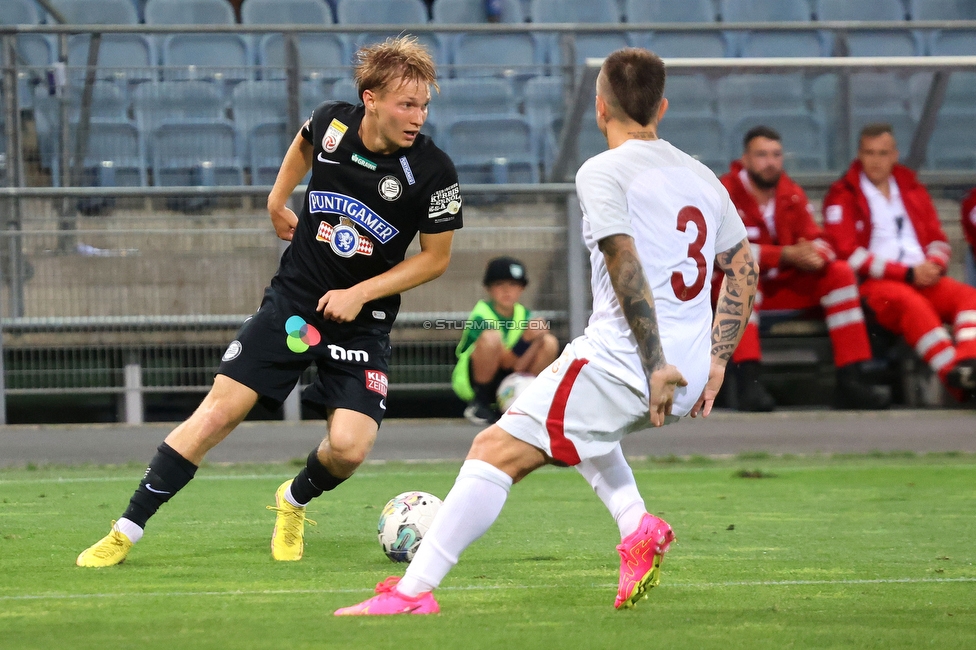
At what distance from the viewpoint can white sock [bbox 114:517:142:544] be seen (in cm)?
442

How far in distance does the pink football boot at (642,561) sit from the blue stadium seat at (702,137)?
6.74 meters

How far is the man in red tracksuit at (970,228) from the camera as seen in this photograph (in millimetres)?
9953

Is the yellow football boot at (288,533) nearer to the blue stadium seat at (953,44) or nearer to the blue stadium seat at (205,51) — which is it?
the blue stadium seat at (205,51)

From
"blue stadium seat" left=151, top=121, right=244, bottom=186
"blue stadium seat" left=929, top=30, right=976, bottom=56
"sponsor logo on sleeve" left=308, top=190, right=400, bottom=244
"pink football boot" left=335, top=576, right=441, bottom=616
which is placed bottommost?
"pink football boot" left=335, top=576, right=441, bottom=616

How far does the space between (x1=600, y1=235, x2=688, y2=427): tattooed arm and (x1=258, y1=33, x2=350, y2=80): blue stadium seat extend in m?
6.49

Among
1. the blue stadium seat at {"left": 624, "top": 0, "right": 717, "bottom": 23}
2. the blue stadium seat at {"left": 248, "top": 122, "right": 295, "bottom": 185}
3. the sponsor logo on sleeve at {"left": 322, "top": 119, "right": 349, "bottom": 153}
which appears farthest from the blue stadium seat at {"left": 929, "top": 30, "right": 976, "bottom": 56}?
the sponsor logo on sleeve at {"left": 322, "top": 119, "right": 349, "bottom": 153}

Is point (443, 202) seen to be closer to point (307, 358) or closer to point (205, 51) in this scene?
point (307, 358)

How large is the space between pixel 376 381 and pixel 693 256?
1656mm

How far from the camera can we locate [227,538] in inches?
203

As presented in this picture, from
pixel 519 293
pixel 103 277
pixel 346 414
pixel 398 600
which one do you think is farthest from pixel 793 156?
pixel 398 600

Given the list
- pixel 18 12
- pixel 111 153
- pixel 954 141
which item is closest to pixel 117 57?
pixel 111 153

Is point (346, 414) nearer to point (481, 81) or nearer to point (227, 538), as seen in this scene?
point (227, 538)

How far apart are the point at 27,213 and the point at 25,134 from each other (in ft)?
1.93

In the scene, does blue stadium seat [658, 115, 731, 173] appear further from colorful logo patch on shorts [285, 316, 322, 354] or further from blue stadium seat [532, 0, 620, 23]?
colorful logo patch on shorts [285, 316, 322, 354]
